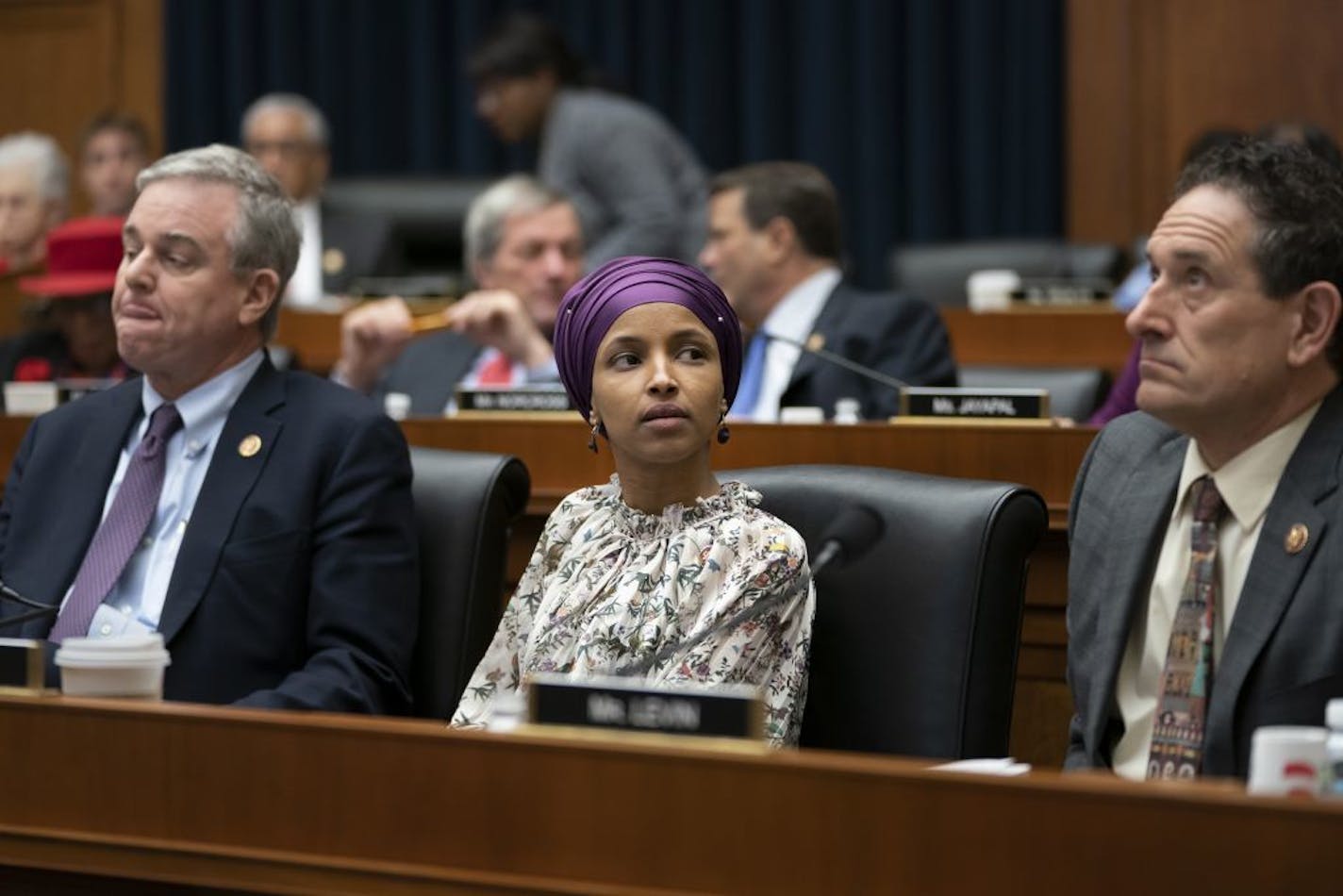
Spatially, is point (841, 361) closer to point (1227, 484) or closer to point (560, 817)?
point (1227, 484)

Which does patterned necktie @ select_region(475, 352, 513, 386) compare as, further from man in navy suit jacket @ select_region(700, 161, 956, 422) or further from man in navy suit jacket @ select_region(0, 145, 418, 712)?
man in navy suit jacket @ select_region(0, 145, 418, 712)

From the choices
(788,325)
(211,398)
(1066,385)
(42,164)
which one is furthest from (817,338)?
(42,164)

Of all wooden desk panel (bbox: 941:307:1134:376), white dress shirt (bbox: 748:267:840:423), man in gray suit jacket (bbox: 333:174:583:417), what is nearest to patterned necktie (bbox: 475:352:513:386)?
man in gray suit jacket (bbox: 333:174:583:417)

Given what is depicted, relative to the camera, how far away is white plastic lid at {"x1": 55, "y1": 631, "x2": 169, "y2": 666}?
5.76 feet

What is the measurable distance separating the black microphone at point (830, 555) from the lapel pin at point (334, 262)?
14.1ft

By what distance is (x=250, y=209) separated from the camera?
273 centimetres

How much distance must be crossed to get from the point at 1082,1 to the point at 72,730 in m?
5.67

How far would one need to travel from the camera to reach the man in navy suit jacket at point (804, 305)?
12.7 ft

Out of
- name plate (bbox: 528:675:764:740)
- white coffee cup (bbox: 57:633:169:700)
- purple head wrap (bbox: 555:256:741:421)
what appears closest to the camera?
name plate (bbox: 528:675:764:740)

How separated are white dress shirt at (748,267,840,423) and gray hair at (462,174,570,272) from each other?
0.70 metres

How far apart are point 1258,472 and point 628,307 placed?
0.71m

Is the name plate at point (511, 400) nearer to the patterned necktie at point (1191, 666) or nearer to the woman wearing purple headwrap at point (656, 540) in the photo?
the woman wearing purple headwrap at point (656, 540)

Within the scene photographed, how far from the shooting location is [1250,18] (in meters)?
6.41

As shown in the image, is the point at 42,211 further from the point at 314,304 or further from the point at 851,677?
the point at 851,677
